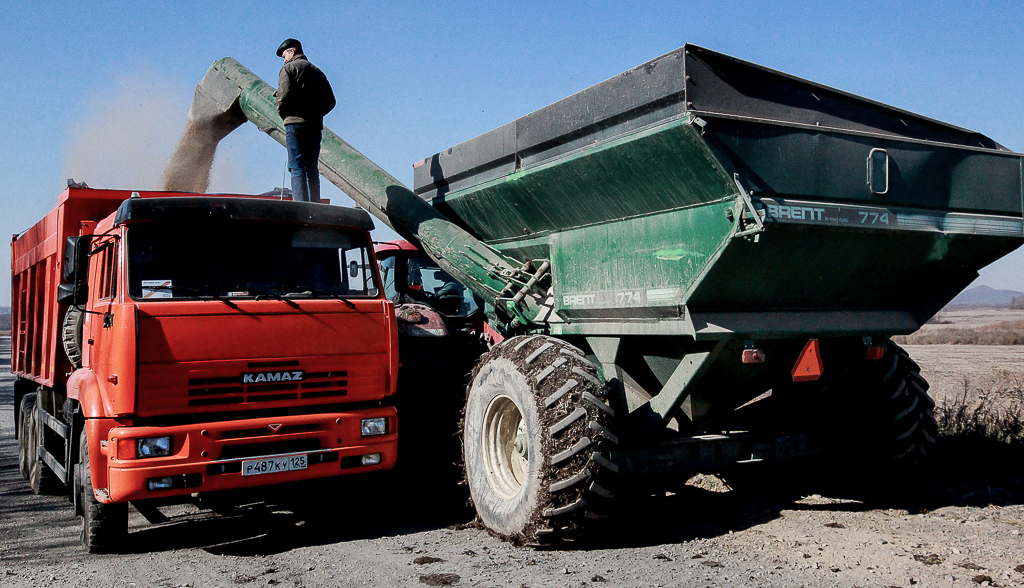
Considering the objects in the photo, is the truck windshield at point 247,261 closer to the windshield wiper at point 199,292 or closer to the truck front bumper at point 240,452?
the windshield wiper at point 199,292

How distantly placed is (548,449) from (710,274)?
156cm

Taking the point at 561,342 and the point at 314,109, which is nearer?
the point at 561,342

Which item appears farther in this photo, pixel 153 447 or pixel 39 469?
pixel 39 469

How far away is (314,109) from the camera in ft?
26.1

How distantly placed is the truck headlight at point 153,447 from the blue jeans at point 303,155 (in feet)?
10.4

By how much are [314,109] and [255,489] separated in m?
3.90

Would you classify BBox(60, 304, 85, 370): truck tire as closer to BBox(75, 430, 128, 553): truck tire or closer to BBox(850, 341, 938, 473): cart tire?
BBox(75, 430, 128, 553): truck tire

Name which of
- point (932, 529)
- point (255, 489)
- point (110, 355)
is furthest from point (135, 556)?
point (932, 529)

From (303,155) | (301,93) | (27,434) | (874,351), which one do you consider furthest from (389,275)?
(874,351)

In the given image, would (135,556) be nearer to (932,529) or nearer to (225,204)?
(225,204)

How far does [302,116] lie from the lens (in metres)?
7.88

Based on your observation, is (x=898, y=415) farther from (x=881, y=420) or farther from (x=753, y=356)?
(x=753, y=356)

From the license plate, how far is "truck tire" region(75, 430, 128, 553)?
100 cm

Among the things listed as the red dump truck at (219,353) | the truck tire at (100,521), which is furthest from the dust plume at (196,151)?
the truck tire at (100,521)
